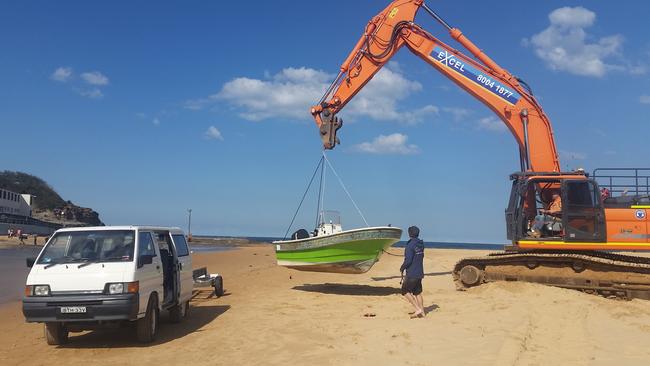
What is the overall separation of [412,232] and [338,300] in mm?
3985

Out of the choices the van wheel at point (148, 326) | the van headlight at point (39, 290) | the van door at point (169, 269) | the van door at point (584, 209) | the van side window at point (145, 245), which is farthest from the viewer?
the van door at point (584, 209)

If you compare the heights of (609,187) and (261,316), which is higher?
(609,187)

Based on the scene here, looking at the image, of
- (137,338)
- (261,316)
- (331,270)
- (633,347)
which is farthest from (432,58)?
Answer: (137,338)

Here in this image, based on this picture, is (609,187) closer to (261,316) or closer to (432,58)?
(432,58)

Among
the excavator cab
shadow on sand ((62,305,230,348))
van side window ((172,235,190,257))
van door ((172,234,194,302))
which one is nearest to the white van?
shadow on sand ((62,305,230,348))

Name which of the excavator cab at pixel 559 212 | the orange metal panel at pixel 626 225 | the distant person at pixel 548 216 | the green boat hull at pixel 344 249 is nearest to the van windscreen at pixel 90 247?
the green boat hull at pixel 344 249

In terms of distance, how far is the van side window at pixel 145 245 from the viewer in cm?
961

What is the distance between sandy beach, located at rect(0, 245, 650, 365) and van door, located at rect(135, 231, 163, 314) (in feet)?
2.91

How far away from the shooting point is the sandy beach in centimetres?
792

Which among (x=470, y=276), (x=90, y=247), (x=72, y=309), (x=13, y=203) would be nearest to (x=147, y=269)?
(x=90, y=247)

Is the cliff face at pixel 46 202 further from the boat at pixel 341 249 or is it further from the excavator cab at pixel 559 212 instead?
the excavator cab at pixel 559 212

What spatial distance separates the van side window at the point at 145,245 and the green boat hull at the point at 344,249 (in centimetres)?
651

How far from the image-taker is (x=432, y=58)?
1742 cm

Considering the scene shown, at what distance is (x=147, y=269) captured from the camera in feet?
30.6
